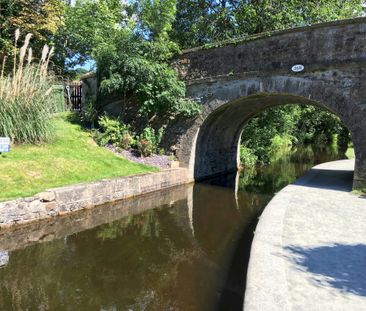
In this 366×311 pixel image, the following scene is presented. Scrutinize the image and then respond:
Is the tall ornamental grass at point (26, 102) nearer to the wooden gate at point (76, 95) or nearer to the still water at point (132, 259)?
the still water at point (132, 259)

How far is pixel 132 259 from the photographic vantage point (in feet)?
19.0

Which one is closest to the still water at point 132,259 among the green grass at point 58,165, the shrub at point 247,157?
the green grass at point 58,165

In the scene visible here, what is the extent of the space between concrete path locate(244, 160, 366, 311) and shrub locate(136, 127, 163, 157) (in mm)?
5951

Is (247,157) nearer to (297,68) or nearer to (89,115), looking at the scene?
(297,68)

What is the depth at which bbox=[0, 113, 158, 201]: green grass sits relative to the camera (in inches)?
298

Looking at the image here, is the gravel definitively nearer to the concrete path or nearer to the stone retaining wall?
the stone retaining wall

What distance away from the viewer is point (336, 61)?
9992mm

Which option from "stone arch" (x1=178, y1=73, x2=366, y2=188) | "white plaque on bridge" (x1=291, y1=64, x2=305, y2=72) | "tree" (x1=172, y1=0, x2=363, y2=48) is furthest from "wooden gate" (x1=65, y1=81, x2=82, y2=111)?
"white plaque on bridge" (x1=291, y1=64, x2=305, y2=72)

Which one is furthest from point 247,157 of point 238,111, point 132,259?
point 132,259

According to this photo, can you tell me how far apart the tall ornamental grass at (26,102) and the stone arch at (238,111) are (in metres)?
5.49

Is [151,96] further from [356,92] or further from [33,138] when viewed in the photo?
[356,92]

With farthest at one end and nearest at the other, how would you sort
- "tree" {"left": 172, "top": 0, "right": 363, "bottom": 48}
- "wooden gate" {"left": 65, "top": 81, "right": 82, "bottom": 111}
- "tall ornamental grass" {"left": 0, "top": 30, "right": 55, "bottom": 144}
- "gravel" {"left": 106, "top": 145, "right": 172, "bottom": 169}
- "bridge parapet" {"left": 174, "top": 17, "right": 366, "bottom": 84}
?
"tree" {"left": 172, "top": 0, "right": 363, "bottom": 48}
"wooden gate" {"left": 65, "top": 81, "right": 82, "bottom": 111}
"gravel" {"left": 106, "top": 145, "right": 172, "bottom": 169}
"bridge parapet" {"left": 174, "top": 17, "right": 366, "bottom": 84}
"tall ornamental grass" {"left": 0, "top": 30, "right": 55, "bottom": 144}

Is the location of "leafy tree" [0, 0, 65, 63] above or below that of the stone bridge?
above

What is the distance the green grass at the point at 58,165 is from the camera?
24.9 feet
